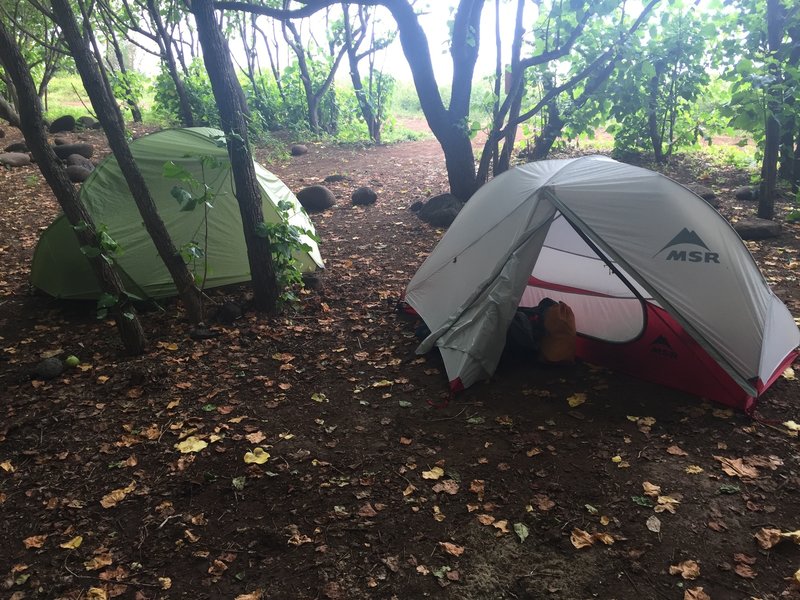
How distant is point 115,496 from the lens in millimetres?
3129

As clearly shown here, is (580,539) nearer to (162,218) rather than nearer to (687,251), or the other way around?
(687,251)

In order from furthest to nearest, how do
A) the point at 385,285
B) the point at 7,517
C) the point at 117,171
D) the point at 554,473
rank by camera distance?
the point at 385,285, the point at 117,171, the point at 554,473, the point at 7,517

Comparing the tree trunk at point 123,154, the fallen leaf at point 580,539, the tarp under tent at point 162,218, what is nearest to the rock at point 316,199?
the tarp under tent at point 162,218

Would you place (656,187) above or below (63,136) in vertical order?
below

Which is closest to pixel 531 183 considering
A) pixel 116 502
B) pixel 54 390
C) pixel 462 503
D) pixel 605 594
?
pixel 462 503

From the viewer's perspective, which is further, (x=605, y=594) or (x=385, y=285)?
(x=385, y=285)

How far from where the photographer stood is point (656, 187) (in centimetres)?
400

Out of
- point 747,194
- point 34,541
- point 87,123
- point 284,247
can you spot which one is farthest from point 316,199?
point 87,123

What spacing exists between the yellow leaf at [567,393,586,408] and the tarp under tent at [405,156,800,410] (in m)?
0.55

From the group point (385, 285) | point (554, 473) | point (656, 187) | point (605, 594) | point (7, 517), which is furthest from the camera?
point (385, 285)

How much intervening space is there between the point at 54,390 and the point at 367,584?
3.04 meters

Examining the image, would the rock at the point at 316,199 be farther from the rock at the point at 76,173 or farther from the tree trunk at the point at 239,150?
the tree trunk at the point at 239,150

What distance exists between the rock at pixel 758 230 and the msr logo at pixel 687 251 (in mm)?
3863

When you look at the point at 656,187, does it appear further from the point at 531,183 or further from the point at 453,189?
the point at 453,189
